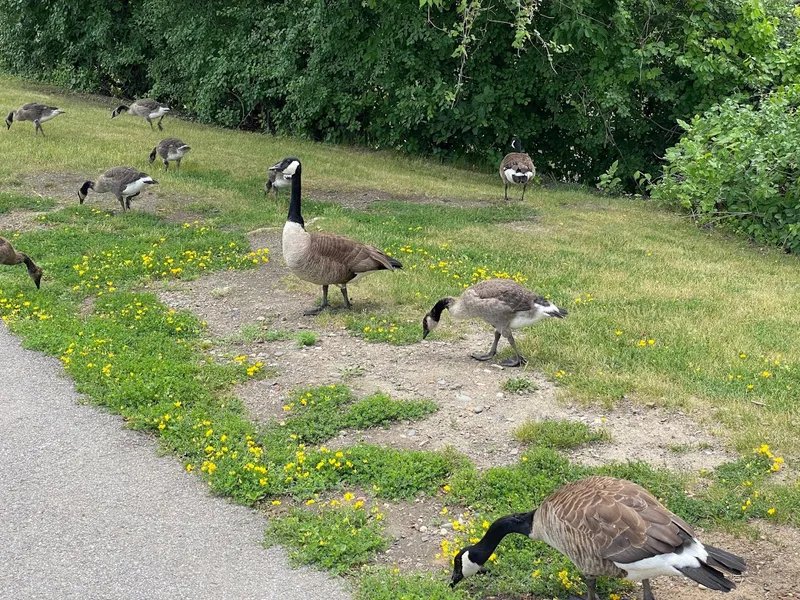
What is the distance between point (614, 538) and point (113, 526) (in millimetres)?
3168

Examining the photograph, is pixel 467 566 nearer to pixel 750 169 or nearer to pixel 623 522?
pixel 623 522

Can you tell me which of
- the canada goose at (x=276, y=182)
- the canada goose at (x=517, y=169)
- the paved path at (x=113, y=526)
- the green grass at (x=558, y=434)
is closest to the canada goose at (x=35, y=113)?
the canada goose at (x=276, y=182)

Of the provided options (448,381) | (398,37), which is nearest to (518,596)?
(448,381)

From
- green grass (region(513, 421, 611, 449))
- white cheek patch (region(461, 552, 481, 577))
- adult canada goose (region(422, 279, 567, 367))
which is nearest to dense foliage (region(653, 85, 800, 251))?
adult canada goose (region(422, 279, 567, 367))

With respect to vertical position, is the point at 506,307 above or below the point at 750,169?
below

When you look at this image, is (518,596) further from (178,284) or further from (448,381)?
(178,284)

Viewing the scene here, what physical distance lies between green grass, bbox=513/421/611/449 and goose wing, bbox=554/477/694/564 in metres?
1.65

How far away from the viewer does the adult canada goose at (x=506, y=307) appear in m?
7.31

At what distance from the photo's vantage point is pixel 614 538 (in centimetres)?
418

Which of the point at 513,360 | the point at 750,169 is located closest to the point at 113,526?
the point at 513,360

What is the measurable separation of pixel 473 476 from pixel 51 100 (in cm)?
2345

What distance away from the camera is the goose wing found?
13.5ft

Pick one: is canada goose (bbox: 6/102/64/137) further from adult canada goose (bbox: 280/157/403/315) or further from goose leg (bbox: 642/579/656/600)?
goose leg (bbox: 642/579/656/600)

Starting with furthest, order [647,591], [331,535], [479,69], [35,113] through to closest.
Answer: [479,69], [35,113], [331,535], [647,591]
